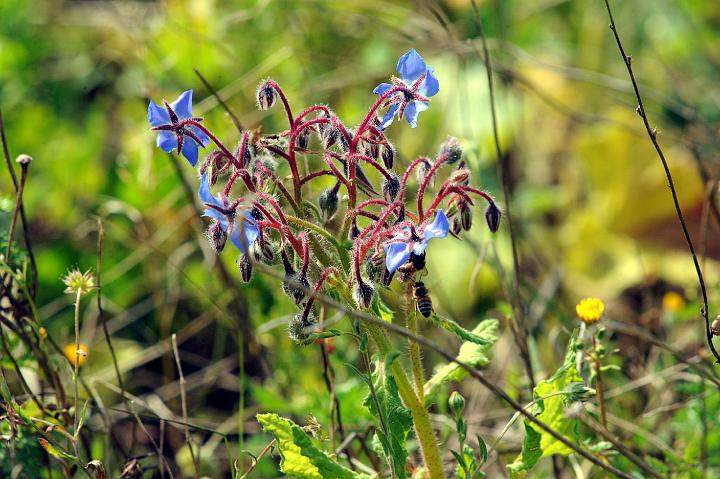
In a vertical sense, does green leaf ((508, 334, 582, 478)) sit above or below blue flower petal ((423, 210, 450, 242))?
below

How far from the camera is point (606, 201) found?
4.34 meters

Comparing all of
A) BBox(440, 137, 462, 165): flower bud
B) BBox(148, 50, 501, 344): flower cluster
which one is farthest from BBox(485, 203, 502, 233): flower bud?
BBox(440, 137, 462, 165): flower bud

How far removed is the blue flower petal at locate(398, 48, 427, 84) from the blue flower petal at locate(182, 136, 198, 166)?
440mm

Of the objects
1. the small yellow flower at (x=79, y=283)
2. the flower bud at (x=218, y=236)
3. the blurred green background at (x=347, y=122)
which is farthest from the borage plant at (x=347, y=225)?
the blurred green background at (x=347, y=122)

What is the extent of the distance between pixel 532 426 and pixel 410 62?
2.63 ft

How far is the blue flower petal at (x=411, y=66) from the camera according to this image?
1857mm

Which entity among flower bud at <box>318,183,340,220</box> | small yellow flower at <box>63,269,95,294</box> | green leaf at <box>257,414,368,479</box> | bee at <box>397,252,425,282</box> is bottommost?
green leaf at <box>257,414,368,479</box>

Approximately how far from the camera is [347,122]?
165 inches

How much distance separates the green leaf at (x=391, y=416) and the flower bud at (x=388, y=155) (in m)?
0.40

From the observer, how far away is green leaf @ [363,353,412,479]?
1.79 m

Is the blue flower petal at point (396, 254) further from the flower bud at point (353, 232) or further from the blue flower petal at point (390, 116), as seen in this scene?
the blue flower petal at point (390, 116)

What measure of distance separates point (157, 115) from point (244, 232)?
0.34 meters

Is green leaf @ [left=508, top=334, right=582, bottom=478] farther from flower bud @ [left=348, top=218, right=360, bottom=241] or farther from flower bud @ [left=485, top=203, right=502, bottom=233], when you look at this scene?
flower bud @ [left=348, top=218, right=360, bottom=241]

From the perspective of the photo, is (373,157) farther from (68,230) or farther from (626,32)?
(626,32)
